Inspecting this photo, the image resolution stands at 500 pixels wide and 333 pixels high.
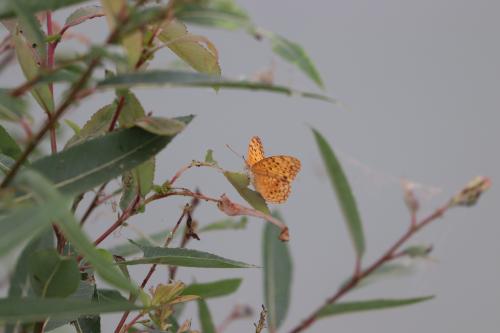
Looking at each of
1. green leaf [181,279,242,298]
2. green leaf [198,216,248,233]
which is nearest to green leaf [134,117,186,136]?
green leaf [181,279,242,298]

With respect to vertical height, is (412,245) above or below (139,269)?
below

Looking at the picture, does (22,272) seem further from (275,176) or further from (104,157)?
(275,176)

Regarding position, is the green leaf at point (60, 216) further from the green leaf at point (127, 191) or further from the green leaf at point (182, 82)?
the green leaf at point (127, 191)

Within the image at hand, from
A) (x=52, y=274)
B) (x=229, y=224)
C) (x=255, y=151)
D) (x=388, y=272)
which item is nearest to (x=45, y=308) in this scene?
(x=52, y=274)

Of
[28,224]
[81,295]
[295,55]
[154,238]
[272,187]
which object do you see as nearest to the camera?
[28,224]

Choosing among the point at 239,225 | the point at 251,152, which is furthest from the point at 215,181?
the point at 251,152

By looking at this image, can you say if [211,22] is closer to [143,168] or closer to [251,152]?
[143,168]

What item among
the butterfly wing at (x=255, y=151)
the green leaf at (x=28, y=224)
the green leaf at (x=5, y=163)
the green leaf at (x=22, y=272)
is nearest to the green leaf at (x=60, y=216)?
the green leaf at (x=28, y=224)
